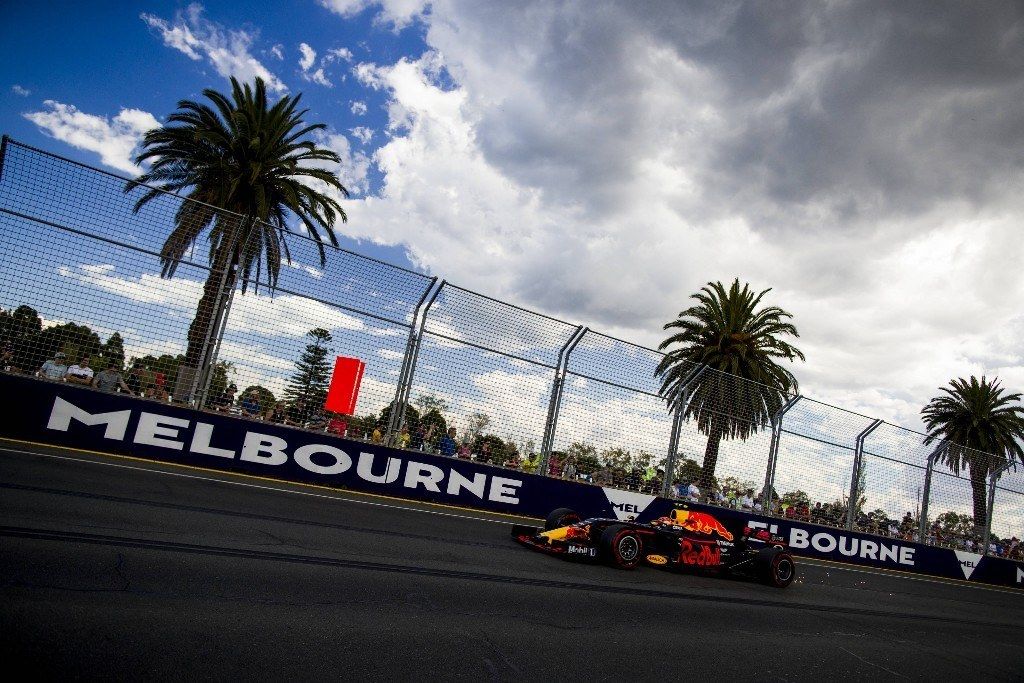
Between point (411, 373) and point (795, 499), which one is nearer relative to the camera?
point (411, 373)

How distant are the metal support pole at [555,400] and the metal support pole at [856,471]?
7897mm

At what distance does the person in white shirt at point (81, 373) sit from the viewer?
8523 mm

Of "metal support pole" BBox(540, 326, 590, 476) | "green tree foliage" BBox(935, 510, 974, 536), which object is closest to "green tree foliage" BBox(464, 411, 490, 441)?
"metal support pole" BBox(540, 326, 590, 476)

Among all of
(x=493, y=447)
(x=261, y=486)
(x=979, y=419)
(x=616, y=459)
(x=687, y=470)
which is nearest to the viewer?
(x=261, y=486)

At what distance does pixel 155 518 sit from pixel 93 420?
4920mm

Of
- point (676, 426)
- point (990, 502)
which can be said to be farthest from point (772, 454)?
point (990, 502)

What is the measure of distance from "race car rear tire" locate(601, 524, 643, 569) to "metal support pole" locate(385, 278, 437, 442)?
175 inches

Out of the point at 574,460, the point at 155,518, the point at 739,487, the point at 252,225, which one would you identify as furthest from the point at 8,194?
the point at 739,487

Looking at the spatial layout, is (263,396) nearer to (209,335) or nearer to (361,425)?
(209,335)

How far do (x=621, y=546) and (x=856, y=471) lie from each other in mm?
10218

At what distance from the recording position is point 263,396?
9422 millimetres

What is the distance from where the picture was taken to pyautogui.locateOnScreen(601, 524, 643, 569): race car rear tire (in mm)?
7211

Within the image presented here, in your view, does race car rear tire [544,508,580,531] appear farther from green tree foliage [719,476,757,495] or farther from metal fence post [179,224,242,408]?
green tree foliage [719,476,757,495]

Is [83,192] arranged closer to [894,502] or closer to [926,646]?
[926,646]
